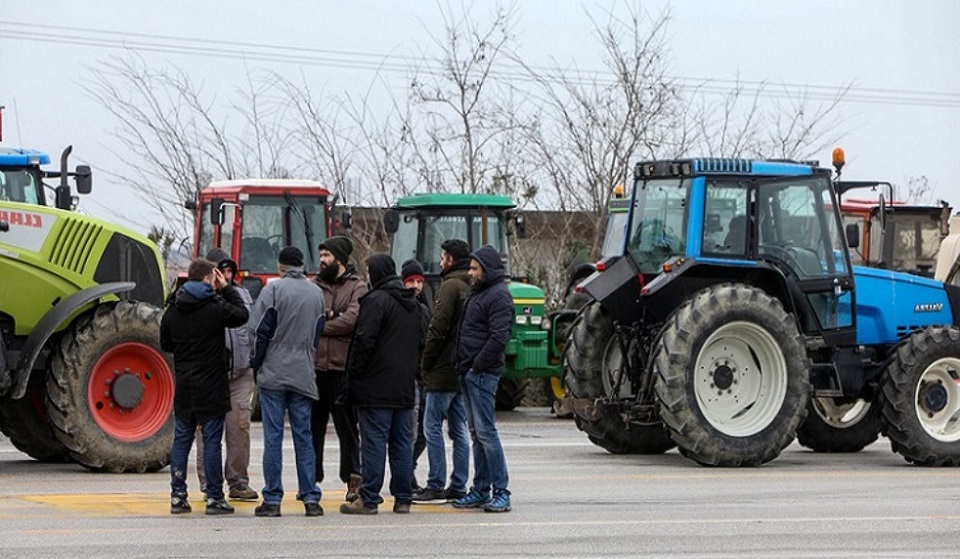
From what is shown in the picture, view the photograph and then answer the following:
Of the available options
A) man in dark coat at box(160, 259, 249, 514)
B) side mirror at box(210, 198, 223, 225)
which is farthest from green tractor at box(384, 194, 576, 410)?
man in dark coat at box(160, 259, 249, 514)

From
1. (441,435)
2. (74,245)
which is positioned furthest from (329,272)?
(74,245)

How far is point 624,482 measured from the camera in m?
16.1

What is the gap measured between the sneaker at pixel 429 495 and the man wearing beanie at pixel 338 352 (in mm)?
587

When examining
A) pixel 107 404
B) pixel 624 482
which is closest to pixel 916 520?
pixel 624 482

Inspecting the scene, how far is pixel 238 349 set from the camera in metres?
14.4

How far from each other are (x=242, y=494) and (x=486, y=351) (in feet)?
7.42

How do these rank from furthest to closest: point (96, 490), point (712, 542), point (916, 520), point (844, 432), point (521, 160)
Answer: point (521, 160) < point (844, 432) < point (96, 490) < point (916, 520) < point (712, 542)

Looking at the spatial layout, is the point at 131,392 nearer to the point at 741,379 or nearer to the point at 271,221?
the point at 741,379

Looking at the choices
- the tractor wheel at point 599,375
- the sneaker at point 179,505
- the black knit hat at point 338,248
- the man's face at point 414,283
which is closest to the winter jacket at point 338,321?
the black knit hat at point 338,248

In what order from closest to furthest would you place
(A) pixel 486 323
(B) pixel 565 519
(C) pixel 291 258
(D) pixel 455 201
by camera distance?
(B) pixel 565 519 → (C) pixel 291 258 → (A) pixel 486 323 → (D) pixel 455 201

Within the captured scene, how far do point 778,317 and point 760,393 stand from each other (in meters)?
0.75

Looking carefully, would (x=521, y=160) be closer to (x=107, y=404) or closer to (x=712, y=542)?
(x=107, y=404)

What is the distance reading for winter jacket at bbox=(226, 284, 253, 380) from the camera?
14.3 meters

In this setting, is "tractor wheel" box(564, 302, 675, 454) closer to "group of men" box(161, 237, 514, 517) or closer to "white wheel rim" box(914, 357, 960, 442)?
"white wheel rim" box(914, 357, 960, 442)
